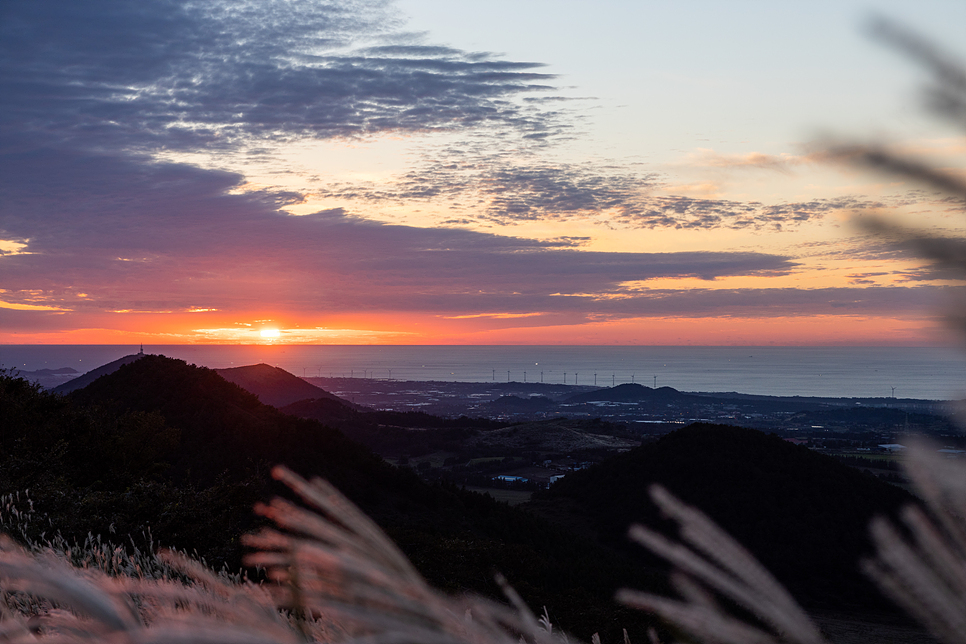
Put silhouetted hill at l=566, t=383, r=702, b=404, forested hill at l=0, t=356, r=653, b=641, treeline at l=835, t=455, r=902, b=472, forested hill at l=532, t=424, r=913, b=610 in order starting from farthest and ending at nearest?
silhouetted hill at l=566, t=383, r=702, b=404 < treeline at l=835, t=455, r=902, b=472 < forested hill at l=532, t=424, r=913, b=610 < forested hill at l=0, t=356, r=653, b=641

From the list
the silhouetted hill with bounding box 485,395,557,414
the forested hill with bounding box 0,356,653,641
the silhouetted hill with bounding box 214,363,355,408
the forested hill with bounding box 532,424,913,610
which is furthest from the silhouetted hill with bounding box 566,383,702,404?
the forested hill with bounding box 0,356,653,641

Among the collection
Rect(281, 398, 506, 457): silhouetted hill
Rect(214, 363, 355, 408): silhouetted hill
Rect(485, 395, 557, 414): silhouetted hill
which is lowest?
Rect(485, 395, 557, 414): silhouetted hill

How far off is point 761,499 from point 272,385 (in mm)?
77383

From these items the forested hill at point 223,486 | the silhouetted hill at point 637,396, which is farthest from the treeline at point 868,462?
the silhouetted hill at point 637,396

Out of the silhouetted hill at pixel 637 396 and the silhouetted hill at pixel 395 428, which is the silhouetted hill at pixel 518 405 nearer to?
the silhouetted hill at pixel 637 396

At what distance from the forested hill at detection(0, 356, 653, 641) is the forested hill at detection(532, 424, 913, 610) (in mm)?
6485

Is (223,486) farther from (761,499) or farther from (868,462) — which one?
(868,462)

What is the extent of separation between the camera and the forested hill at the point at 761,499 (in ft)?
92.2

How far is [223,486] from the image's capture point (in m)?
13.4

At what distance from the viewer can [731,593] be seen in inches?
40.2

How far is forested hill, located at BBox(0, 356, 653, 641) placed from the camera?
9445mm

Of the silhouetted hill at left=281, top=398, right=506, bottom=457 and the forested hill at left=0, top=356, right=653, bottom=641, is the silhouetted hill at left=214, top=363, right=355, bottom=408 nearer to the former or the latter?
the silhouetted hill at left=281, top=398, right=506, bottom=457

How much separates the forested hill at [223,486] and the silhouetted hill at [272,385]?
189 ft

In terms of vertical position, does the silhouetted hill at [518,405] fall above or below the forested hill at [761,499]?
below
